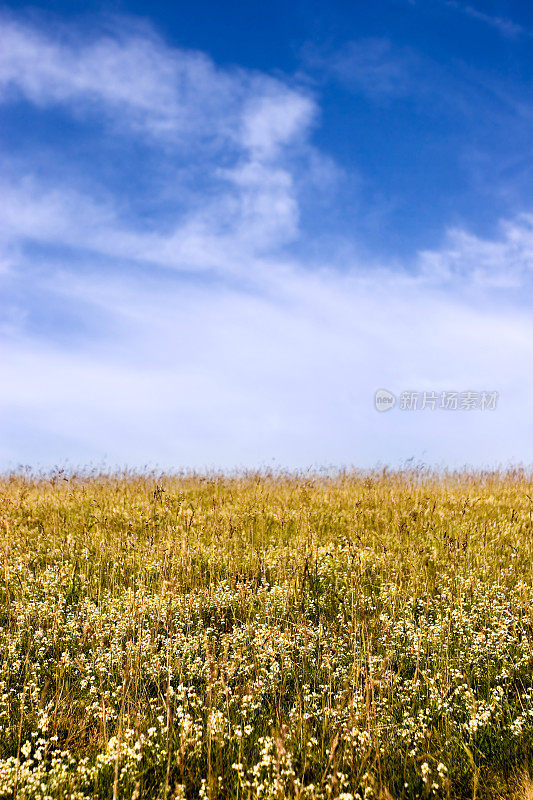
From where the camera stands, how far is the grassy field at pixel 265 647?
406 cm

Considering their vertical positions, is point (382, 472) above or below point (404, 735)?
above

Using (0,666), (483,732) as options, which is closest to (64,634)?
(0,666)

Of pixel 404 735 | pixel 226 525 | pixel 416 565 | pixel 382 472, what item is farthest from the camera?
pixel 382 472

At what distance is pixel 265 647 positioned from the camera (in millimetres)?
5414

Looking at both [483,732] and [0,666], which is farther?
[0,666]

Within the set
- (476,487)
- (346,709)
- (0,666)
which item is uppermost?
(476,487)

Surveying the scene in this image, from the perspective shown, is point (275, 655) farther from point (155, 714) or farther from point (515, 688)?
point (515, 688)

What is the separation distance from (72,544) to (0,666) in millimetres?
3048

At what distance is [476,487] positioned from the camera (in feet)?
43.3

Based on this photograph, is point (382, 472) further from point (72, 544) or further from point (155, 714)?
point (155, 714)

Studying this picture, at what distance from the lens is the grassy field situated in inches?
160

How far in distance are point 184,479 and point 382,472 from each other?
4940 mm

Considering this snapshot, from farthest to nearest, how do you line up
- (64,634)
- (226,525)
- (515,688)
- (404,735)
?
(226,525) < (64,634) < (515,688) < (404,735)

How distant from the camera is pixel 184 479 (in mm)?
13391
